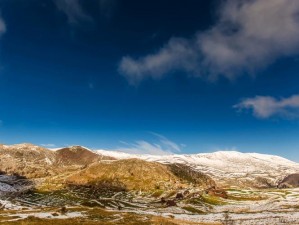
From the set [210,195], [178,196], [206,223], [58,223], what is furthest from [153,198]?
[58,223]

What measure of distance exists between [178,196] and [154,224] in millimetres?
108829

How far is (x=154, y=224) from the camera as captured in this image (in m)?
78.8

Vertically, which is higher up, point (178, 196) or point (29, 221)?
point (178, 196)

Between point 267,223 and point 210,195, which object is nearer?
point 267,223

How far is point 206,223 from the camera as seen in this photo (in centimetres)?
9012

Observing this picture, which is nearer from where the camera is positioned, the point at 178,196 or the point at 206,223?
the point at 206,223

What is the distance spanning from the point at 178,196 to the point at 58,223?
4501 inches

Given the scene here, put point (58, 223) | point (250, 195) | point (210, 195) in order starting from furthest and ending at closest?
point (250, 195) → point (210, 195) → point (58, 223)

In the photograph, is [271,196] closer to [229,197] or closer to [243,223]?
[229,197]

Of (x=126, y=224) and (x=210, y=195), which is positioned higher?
(x=210, y=195)

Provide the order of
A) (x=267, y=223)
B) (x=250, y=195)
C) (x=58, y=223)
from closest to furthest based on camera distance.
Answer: (x=58, y=223) → (x=267, y=223) → (x=250, y=195)

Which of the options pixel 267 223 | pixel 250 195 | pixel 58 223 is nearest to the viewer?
pixel 58 223

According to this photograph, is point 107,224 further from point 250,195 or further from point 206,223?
point 250,195

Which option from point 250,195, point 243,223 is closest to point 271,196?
point 250,195
